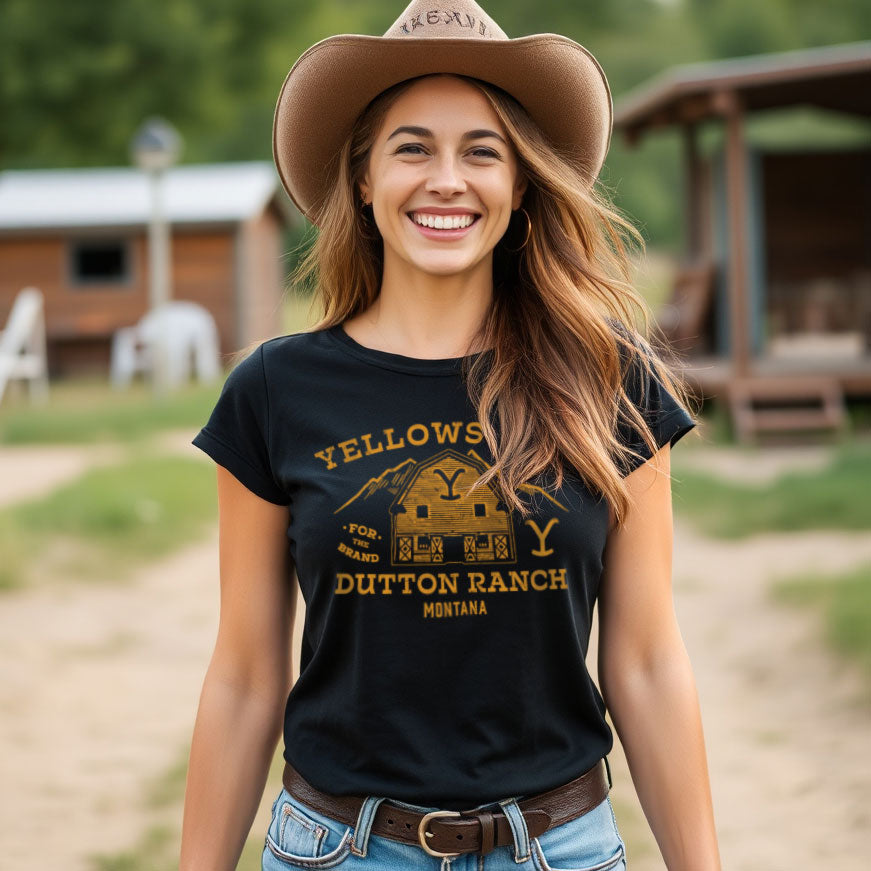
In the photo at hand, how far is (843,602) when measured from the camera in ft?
18.2

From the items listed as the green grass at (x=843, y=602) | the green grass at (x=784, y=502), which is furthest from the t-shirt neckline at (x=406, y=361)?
the green grass at (x=784, y=502)

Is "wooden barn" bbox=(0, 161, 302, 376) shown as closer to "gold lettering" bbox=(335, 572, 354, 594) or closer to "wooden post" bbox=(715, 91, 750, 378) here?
"wooden post" bbox=(715, 91, 750, 378)

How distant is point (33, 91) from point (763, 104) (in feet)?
45.9

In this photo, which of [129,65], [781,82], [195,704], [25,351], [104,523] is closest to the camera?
[195,704]

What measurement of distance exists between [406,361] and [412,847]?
0.65 m

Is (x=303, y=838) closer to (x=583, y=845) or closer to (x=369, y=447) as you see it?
(x=583, y=845)

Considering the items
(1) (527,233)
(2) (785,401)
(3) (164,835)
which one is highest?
(1) (527,233)

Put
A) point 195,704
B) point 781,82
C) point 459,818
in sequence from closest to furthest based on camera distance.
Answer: point 459,818 → point 195,704 → point 781,82

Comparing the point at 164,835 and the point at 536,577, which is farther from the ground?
the point at 536,577

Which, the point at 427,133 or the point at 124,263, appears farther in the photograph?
the point at 124,263

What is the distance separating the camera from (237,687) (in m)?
1.86

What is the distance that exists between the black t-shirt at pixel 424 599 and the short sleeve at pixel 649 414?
0.34 ft

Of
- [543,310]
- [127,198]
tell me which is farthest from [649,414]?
[127,198]

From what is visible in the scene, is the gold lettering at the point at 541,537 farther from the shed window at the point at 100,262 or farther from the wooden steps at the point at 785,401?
the shed window at the point at 100,262
